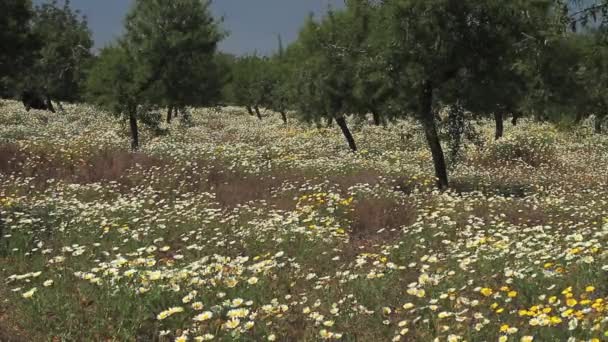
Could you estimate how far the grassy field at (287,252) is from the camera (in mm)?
5805

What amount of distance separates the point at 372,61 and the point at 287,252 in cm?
900

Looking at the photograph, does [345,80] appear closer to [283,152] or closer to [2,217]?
[283,152]

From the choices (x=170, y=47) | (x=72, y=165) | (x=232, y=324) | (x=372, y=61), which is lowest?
(x=232, y=324)

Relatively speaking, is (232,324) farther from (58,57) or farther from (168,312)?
(58,57)

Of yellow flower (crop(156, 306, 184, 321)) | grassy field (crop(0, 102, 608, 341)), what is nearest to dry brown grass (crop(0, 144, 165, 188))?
grassy field (crop(0, 102, 608, 341))

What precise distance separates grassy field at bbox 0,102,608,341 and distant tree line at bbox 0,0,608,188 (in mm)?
3077

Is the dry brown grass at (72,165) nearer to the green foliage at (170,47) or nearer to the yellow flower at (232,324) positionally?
the green foliage at (170,47)

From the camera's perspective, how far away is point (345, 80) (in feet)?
91.1

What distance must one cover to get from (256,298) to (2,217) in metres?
6.70

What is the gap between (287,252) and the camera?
9227 mm

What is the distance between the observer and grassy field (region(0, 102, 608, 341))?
5.80 metres

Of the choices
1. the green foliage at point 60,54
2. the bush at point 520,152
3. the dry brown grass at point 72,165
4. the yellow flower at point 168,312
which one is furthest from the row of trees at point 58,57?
the yellow flower at point 168,312

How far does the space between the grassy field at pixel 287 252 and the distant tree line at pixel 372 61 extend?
308cm

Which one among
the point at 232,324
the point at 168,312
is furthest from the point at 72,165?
the point at 232,324
